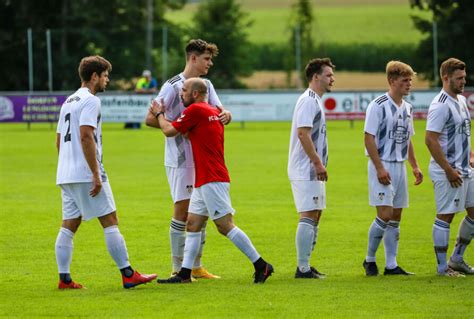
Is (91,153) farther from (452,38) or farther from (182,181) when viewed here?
(452,38)

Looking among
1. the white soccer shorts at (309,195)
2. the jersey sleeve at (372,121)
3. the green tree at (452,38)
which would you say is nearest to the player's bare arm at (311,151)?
the white soccer shorts at (309,195)

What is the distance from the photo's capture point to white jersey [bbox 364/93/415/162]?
11.0 metres

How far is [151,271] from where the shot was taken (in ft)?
37.8

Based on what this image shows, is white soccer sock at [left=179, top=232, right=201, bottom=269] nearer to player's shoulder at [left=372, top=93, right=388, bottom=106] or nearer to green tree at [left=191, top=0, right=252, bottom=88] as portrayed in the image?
player's shoulder at [left=372, top=93, right=388, bottom=106]

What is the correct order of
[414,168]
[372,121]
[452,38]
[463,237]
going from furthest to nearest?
[452,38]
[414,168]
[463,237]
[372,121]

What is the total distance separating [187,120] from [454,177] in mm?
2704

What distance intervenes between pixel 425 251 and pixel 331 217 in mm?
3570

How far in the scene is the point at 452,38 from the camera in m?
47.8

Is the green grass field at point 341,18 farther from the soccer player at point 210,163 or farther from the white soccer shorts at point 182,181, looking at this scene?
the soccer player at point 210,163

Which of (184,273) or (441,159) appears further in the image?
(441,159)

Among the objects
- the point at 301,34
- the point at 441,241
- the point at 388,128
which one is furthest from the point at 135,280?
the point at 301,34

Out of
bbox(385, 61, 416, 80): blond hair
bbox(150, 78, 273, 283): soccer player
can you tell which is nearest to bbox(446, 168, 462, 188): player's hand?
bbox(385, 61, 416, 80): blond hair

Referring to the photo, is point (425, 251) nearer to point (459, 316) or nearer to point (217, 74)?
point (459, 316)

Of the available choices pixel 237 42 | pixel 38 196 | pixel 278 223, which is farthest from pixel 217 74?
pixel 278 223
